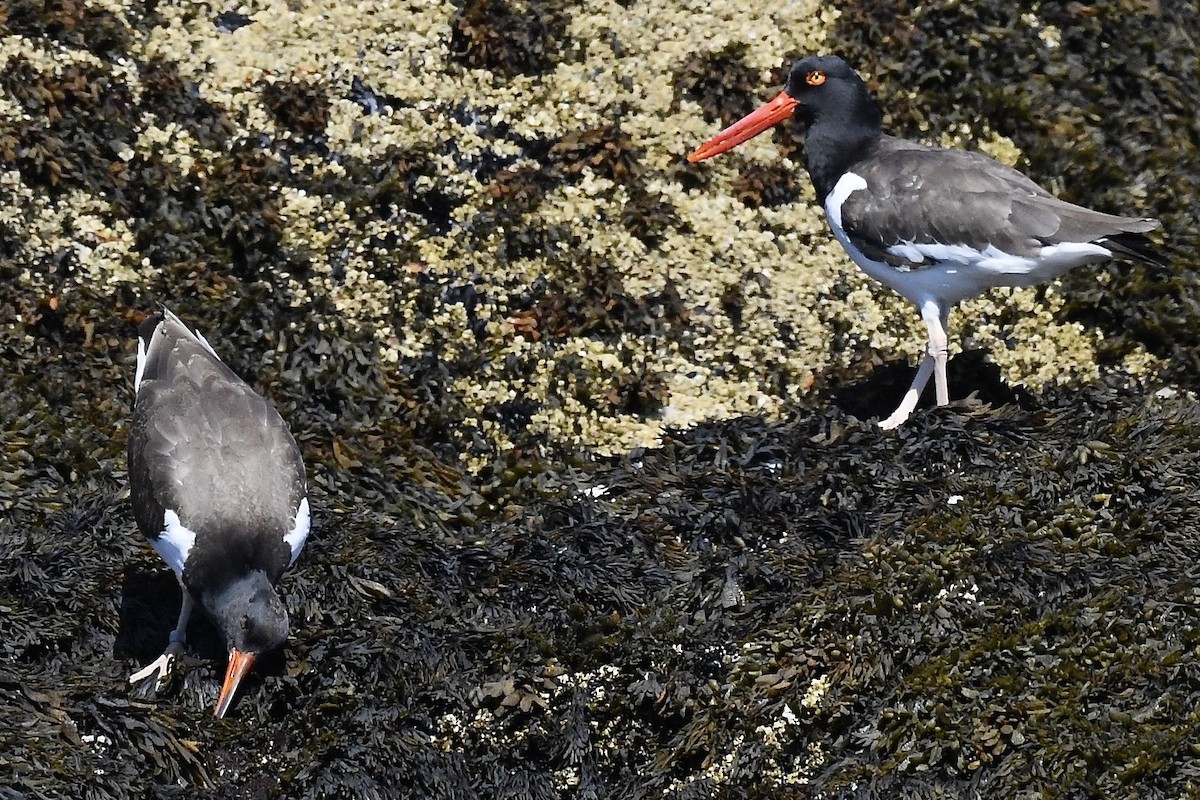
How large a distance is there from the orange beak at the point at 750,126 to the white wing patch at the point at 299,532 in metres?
2.97

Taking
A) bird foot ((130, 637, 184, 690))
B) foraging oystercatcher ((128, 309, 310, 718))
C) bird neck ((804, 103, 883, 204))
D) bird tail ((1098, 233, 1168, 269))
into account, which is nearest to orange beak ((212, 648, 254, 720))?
foraging oystercatcher ((128, 309, 310, 718))

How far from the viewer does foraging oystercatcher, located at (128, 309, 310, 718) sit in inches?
211

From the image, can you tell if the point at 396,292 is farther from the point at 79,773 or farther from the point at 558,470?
the point at 79,773

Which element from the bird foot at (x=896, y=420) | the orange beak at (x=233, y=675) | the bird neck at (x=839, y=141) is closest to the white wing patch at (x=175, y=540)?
the orange beak at (x=233, y=675)

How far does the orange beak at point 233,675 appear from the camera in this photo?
17.0 ft

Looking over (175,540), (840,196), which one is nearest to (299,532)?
(175,540)

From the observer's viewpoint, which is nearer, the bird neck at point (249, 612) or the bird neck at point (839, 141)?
the bird neck at point (249, 612)

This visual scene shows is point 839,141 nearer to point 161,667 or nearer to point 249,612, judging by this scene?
point 249,612

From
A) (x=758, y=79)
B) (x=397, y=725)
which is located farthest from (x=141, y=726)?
(x=758, y=79)

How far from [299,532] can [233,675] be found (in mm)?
718

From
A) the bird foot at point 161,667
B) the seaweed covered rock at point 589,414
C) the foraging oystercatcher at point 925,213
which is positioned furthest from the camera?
the foraging oystercatcher at point 925,213

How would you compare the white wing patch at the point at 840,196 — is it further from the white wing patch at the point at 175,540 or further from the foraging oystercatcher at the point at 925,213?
the white wing patch at the point at 175,540

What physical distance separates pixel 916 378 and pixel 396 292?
109 inches

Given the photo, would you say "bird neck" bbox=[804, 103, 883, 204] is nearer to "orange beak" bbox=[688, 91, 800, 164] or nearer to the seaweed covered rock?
"orange beak" bbox=[688, 91, 800, 164]
